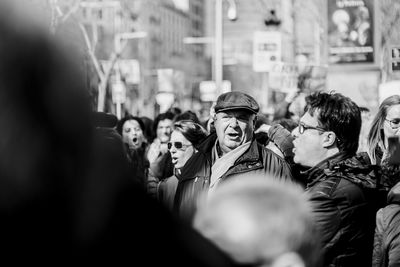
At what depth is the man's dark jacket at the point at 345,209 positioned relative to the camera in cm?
340

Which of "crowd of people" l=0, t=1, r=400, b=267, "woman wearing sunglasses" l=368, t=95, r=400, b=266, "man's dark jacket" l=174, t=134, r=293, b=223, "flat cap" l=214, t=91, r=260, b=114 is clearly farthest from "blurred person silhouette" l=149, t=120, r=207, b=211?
"crowd of people" l=0, t=1, r=400, b=267

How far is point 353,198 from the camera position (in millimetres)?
3521

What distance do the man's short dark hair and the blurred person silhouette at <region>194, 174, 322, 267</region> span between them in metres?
2.78

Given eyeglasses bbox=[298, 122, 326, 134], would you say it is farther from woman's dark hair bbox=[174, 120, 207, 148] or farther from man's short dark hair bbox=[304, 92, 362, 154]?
woman's dark hair bbox=[174, 120, 207, 148]

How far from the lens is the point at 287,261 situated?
A: 1.18m

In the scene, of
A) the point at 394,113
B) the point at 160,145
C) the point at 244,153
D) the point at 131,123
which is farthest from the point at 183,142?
the point at 131,123

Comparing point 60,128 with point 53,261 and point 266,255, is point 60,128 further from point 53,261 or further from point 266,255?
point 266,255

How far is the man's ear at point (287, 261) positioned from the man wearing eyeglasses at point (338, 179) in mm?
2172

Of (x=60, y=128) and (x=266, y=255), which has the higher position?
(x=60, y=128)

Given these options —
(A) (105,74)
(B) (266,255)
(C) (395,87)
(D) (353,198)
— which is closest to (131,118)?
(C) (395,87)

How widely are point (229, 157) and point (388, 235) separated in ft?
5.22

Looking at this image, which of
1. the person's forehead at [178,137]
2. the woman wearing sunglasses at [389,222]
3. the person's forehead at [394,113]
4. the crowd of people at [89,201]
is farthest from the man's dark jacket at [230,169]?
the crowd of people at [89,201]

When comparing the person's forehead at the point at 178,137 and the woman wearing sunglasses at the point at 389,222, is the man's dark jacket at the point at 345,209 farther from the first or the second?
the person's forehead at the point at 178,137

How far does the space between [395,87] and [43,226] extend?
916 cm
